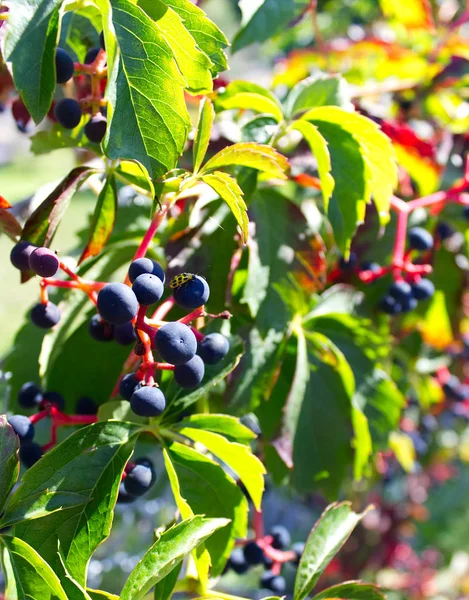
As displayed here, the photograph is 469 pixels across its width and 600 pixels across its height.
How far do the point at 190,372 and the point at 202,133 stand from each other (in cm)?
33

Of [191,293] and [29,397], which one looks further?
[29,397]

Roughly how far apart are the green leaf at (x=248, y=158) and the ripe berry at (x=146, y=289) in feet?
0.60

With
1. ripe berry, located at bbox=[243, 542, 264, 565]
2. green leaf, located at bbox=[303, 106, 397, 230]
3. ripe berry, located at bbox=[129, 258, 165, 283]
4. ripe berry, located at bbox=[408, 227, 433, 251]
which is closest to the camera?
ripe berry, located at bbox=[129, 258, 165, 283]

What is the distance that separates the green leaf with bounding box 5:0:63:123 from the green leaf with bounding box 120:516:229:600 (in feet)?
1.89

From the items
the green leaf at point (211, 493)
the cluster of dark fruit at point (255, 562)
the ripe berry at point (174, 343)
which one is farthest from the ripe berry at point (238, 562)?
the ripe berry at point (174, 343)

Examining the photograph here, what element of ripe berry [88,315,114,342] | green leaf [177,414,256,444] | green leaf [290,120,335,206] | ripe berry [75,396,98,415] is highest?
green leaf [290,120,335,206]

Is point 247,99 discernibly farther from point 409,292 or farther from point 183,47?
point 409,292

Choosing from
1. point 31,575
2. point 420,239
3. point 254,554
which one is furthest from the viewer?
point 420,239

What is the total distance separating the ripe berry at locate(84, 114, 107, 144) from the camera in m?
1.02

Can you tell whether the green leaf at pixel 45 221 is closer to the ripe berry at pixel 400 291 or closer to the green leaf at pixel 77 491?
the green leaf at pixel 77 491

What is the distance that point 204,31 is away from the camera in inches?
35.9

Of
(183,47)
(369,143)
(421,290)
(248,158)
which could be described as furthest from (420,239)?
(183,47)

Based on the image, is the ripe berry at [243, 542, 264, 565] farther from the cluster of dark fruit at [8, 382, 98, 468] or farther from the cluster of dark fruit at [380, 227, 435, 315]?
the cluster of dark fruit at [380, 227, 435, 315]

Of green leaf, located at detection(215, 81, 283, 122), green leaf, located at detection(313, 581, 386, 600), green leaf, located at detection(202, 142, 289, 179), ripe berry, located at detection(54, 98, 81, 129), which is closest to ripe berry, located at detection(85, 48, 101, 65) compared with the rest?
ripe berry, located at detection(54, 98, 81, 129)
